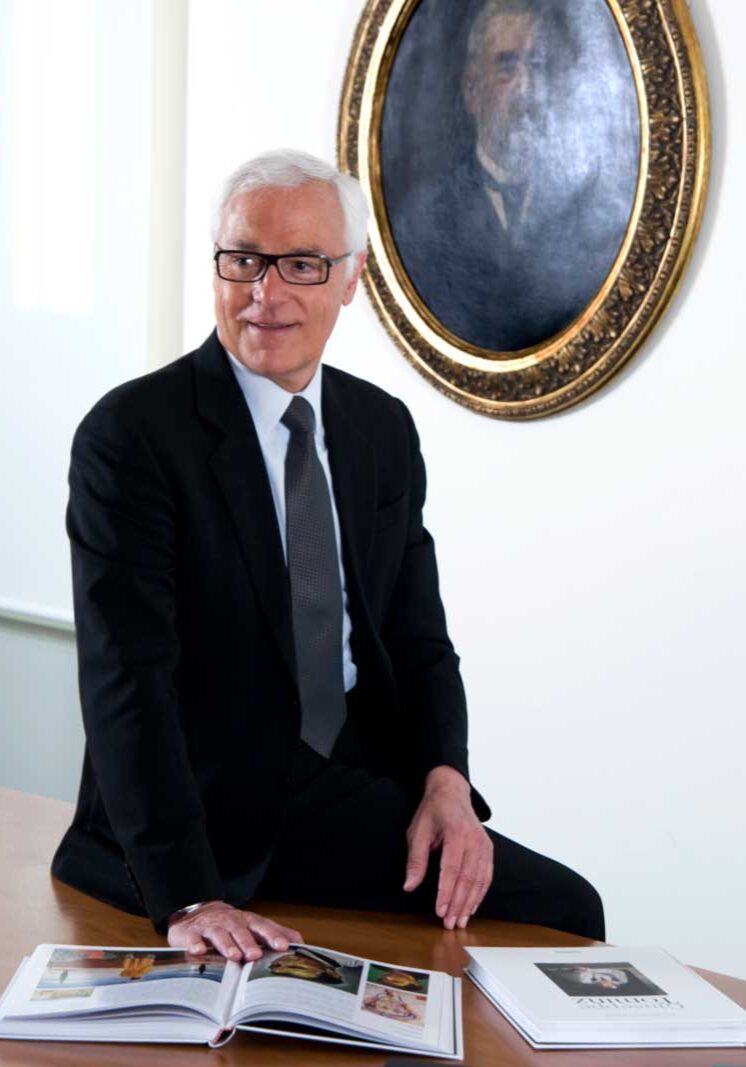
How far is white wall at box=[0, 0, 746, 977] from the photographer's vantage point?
3449 millimetres

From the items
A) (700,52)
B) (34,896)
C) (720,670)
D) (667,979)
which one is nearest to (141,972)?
(34,896)

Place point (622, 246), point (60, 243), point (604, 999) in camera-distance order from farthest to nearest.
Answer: point (60, 243) < point (622, 246) < point (604, 999)

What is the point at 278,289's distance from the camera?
241cm

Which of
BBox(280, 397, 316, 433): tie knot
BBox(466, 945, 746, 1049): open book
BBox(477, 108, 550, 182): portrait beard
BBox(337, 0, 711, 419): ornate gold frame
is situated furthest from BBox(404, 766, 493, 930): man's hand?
BBox(477, 108, 550, 182): portrait beard

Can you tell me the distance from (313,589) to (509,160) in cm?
191

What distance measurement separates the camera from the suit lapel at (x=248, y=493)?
7.59 ft

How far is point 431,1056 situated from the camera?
1.74 metres

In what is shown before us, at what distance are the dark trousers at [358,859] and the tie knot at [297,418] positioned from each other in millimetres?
519

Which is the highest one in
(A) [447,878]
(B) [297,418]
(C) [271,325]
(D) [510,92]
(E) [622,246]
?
(D) [510,92]

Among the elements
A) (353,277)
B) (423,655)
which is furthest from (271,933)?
(353,277)

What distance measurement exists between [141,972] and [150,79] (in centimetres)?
377

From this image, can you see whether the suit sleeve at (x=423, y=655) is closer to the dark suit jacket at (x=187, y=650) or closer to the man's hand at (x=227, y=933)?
the dark suit jacket at (x=187, y=650)

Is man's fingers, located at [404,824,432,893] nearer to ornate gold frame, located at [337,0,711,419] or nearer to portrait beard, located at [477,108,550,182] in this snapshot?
ornate gold frame, located at [337,0,711,419]

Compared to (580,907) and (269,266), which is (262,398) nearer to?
(269,266)
